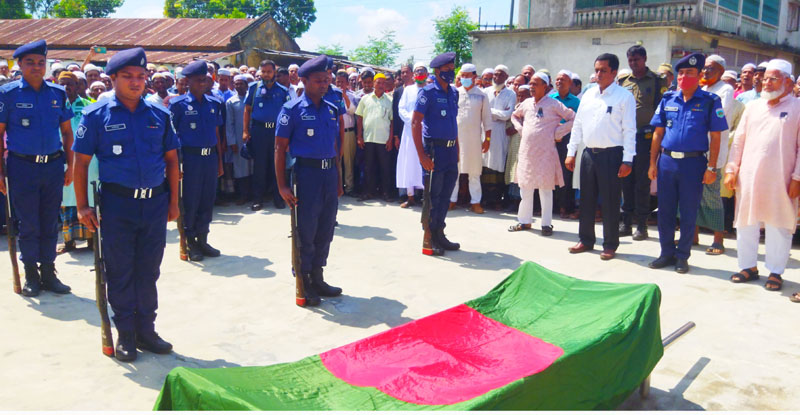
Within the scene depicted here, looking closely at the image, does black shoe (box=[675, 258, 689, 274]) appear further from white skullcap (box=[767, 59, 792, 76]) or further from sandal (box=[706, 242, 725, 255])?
white skullcap (box=[767, 59, 792, 76])

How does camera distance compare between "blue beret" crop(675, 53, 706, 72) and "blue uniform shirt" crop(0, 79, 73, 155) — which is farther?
"blue beret" crop(675, 53, 706, 72)

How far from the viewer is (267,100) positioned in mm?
9000

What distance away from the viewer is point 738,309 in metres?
5.38

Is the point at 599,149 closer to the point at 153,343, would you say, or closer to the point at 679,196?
the point at 679,196

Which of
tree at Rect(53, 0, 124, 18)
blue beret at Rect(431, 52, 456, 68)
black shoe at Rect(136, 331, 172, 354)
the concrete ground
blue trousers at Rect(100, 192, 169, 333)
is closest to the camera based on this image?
the concrete ground

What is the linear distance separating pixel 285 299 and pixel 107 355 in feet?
5.28

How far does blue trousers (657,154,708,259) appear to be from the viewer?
A: 6.31 meters

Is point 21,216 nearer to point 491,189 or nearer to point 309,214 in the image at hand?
point 309,214

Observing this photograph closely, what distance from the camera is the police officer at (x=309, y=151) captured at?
5.29 m

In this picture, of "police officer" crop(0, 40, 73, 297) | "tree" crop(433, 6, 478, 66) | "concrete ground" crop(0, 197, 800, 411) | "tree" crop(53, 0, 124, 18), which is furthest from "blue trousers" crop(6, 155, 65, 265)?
"tree" crop(53, 0, 124, 18)

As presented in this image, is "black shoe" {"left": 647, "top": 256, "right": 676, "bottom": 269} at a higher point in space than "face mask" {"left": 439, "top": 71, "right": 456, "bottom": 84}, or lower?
lower

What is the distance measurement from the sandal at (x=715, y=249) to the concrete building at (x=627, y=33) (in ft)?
41.6

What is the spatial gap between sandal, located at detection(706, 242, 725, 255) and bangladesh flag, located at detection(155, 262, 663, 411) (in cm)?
383

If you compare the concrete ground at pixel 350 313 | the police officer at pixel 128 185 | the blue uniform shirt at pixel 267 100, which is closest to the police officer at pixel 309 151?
the concrete ground at pixel 350 313
